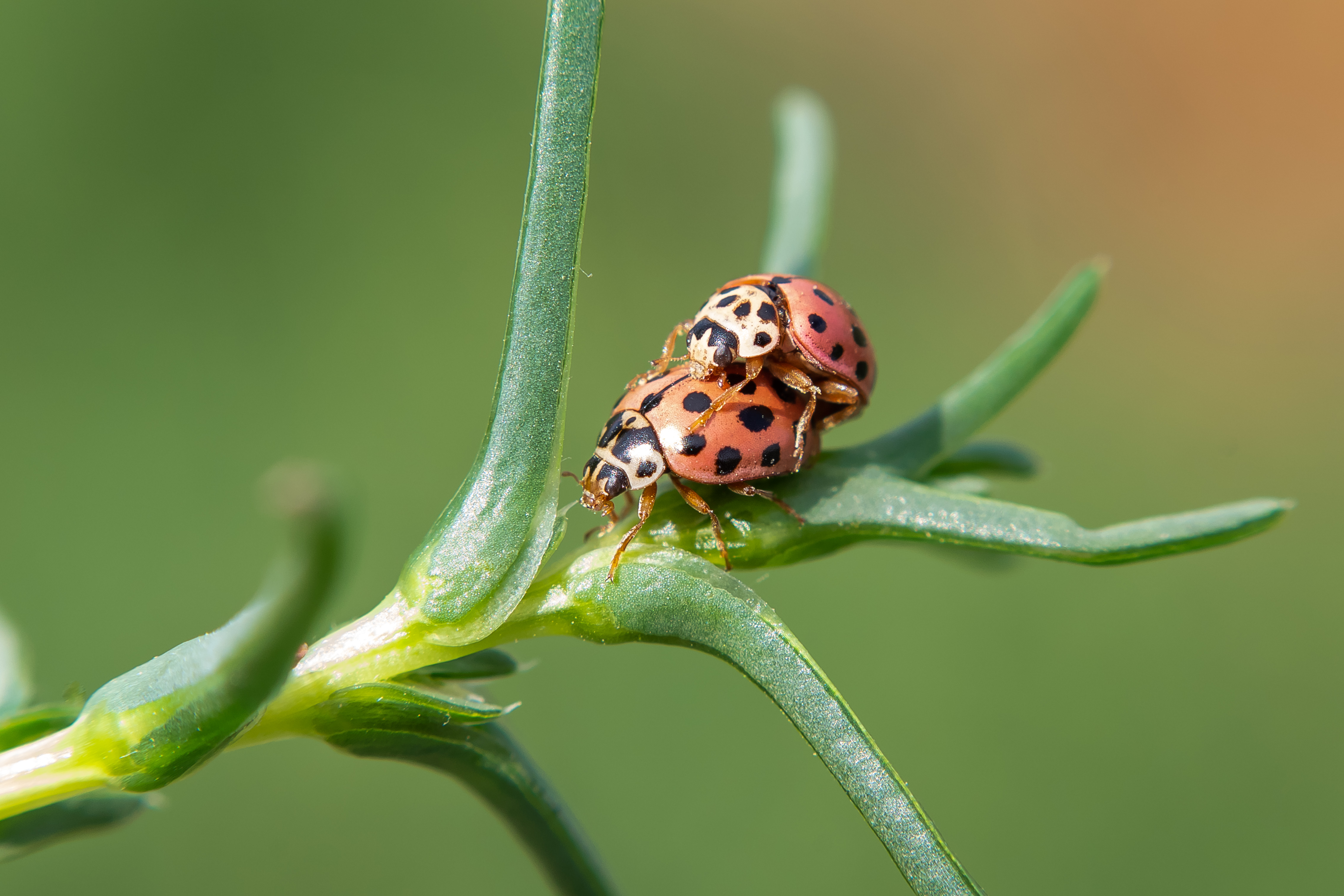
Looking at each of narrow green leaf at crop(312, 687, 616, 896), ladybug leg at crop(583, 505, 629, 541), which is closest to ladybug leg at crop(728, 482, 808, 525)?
ladybug leg at crop(583, 505, 629, 541)

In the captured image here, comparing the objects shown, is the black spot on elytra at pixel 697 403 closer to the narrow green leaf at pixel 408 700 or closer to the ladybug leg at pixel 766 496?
the ladybug leg at pixel 766 496

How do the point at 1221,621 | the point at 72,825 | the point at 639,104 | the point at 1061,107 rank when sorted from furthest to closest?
the point at 1061,107 → the point at 639,104 → the point at 1221,621 → the point at 72,825

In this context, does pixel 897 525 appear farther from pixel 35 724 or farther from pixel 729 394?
pixel 35 724

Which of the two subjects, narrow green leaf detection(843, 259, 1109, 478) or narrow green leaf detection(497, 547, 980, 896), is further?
narrow green leaf detection(843, 259, 1109, 478)

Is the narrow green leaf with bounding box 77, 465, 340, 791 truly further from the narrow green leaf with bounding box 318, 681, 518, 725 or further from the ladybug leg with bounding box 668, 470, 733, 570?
the ladybug leg with bounding box 668, 470, 733, 570

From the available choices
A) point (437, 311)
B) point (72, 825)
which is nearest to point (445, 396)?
point (437, 311)

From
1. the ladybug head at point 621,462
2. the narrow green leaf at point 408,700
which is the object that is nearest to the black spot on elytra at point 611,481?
the ladybug head at point 621,462

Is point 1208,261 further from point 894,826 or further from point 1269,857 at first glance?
point 894,826
